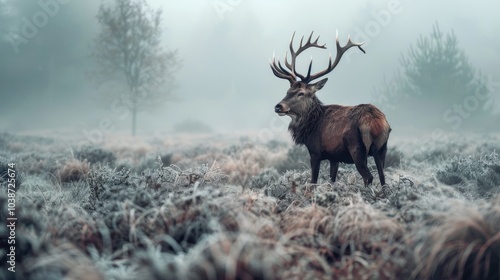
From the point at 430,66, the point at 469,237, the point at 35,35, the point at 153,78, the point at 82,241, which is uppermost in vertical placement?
the point at 35,35

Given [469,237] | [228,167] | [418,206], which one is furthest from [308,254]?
[228,167]

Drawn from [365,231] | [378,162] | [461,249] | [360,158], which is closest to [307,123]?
[360,158]

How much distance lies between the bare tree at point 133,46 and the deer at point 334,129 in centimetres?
2158

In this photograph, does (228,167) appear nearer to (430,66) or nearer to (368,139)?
(368,139)

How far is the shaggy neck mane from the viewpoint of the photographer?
561 centimetres

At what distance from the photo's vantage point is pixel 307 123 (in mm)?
5629

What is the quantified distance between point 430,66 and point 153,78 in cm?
2019

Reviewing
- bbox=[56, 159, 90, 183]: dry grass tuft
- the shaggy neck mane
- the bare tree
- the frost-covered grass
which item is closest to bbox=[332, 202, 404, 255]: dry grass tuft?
the frost-covered grass

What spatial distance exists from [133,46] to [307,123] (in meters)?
22.9

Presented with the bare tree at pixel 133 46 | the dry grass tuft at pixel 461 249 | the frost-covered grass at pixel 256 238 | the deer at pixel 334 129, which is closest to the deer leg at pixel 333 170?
the deer at pixel 334 129

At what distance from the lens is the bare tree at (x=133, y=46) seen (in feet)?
80.8

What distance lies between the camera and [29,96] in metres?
40.3

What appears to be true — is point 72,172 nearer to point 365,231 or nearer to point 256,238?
point 256,238

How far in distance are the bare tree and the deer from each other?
21.6 meters
